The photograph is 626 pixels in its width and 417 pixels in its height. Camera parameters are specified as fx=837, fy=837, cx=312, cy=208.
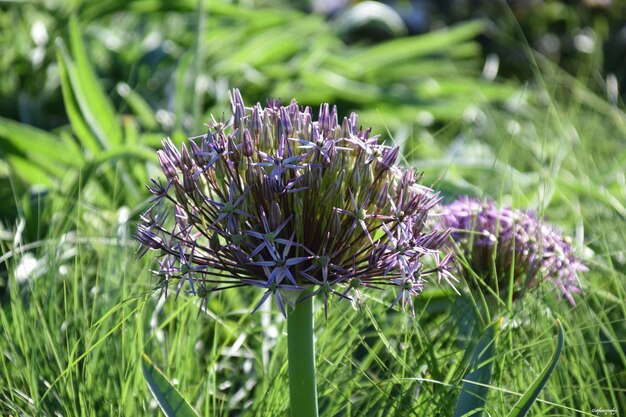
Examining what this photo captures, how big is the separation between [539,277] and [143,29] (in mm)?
3779

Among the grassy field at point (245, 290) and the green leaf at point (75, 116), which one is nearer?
the grassy field at point (245, 290)

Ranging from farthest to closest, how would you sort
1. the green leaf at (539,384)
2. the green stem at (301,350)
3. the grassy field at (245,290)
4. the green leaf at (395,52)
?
the green leaf at (395,52), the grassy field at (245,290), the green stem at (301,350), the green leaf at (539,384)

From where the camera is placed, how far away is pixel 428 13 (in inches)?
320

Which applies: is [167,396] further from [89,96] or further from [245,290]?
[89,96]

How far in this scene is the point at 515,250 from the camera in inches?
66.7

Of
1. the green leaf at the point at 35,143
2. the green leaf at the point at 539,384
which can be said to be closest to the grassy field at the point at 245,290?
the green leaf at the point at 35,143

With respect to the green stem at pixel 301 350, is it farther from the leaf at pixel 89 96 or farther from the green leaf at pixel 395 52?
→ the green leaf at pixel 395 52

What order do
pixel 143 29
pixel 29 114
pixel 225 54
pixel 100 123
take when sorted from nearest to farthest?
pixel 100 123
pixel 29 114
pixel 225 54
pixel 143 29

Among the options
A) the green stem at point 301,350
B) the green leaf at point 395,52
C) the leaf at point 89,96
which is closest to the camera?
the green stem at point 301,350

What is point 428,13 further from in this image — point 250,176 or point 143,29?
point 250,176

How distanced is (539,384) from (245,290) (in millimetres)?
1203

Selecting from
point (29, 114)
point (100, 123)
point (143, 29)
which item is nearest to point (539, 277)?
point (100, 123)

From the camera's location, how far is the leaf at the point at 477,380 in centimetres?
137

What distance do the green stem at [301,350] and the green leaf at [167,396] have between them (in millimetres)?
163
